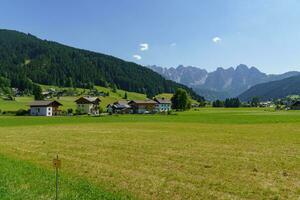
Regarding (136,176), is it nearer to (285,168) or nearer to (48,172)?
(48,172)

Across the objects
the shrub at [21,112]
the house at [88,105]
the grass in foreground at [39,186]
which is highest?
the house at [88,105]

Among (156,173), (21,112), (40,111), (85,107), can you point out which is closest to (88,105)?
(85,107)

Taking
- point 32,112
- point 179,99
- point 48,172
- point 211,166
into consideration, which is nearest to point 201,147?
point 211,166

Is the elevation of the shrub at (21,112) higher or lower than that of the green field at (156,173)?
higher

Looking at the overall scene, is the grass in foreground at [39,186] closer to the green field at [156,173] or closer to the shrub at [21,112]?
the green field at [156,173]

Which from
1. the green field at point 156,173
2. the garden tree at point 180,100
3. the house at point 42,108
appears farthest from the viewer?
the garden tree at point 180,100

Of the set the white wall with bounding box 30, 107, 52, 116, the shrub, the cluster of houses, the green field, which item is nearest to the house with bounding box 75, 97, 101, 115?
the cluster of houses

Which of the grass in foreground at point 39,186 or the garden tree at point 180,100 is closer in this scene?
the grass in foreground at point 39,186

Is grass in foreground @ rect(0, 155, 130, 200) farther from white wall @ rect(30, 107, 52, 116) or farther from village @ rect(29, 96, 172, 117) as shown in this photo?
white wall @ rect(30, 107, 52, 116)

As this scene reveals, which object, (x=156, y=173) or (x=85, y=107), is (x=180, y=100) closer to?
(x=85, y=107)

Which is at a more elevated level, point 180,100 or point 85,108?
point 180,100

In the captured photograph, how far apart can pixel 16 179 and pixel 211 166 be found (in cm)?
1107

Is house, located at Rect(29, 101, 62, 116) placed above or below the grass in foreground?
above

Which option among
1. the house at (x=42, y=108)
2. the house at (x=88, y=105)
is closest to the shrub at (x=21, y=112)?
the house at (x=42, y=108)
